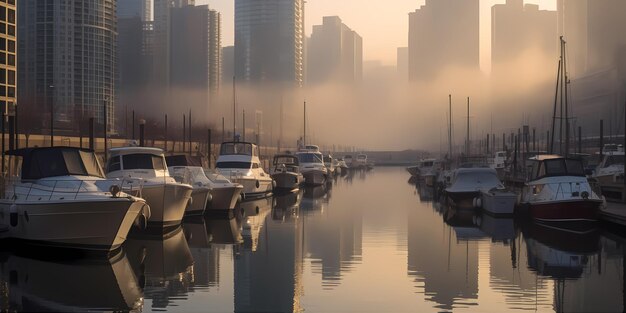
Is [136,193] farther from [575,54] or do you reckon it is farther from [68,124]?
[575,54]

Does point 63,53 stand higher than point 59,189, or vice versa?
point 63,53

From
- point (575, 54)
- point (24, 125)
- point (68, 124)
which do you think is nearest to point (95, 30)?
point (68, 124)

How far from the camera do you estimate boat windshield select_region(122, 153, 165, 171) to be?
26.2 metres

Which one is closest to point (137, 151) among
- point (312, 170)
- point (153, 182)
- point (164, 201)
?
point (153, 182)

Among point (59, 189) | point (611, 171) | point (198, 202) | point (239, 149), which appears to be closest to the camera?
point (59, 189)

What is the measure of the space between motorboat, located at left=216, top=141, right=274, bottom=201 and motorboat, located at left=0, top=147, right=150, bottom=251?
18022 mm

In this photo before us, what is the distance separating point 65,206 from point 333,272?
274 inches

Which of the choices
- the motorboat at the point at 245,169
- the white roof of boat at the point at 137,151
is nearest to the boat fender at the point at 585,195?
the white roof of boat at the point at 137,151

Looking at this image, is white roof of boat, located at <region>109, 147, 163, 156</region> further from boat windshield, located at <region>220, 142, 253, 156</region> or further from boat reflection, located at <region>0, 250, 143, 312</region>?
boat windshield, located at <region>220, 142, 253, 156</region>

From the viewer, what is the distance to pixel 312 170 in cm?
6412

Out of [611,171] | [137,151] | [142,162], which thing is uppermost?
[137,151]

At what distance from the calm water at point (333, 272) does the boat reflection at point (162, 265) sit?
0.03 meters

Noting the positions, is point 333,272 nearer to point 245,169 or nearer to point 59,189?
point 59,189

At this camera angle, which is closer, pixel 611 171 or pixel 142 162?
pixel 142 162
